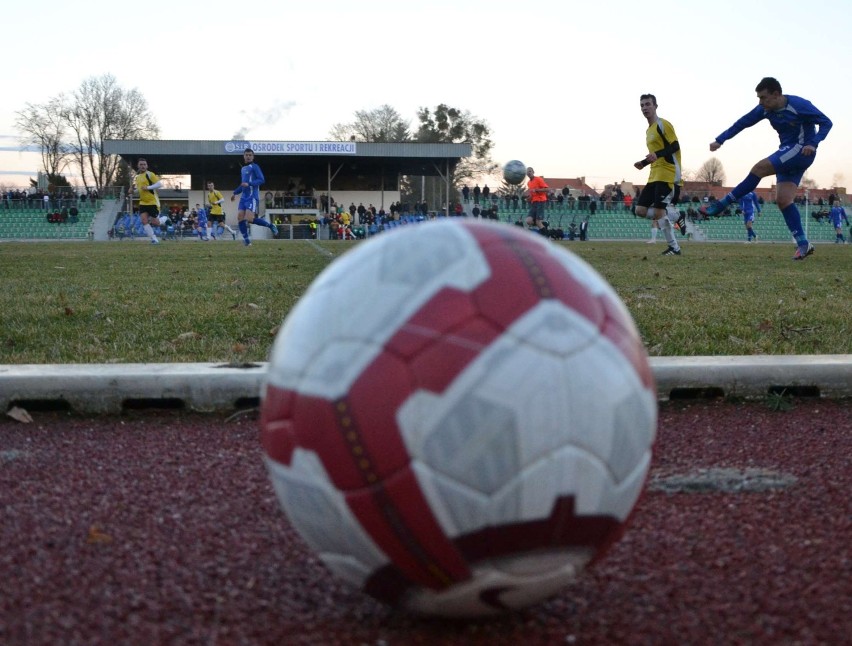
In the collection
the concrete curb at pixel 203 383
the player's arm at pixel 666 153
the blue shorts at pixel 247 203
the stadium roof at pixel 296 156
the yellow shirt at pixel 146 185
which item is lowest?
the concrete curb at pixel 203 383

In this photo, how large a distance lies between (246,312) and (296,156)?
49762 mm

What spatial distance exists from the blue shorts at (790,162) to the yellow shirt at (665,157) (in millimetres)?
3182

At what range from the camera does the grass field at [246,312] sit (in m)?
5.28

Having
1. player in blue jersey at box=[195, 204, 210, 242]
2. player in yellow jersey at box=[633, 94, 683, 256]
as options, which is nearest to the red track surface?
player in yellow jersey at box=[633, 94, 683, 256]

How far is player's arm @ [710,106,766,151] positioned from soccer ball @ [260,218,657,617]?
42.2 ft

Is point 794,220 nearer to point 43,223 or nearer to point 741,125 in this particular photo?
point 741,125

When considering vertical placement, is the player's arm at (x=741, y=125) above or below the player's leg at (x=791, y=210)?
above

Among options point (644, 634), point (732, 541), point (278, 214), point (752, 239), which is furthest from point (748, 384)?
point (278, 214)

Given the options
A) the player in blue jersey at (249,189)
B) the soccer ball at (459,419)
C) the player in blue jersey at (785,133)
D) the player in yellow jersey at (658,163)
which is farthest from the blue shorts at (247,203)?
Result: the soccer ball at (459,419)

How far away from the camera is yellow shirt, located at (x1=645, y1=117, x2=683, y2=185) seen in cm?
1667

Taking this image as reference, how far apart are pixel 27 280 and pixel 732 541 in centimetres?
1022

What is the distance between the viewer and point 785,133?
13617 millimetres

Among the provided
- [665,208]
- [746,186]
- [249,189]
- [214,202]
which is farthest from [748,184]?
[214,202]

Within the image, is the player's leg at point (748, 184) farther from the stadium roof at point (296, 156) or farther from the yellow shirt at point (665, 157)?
the stadium roof at point (296, 156)
